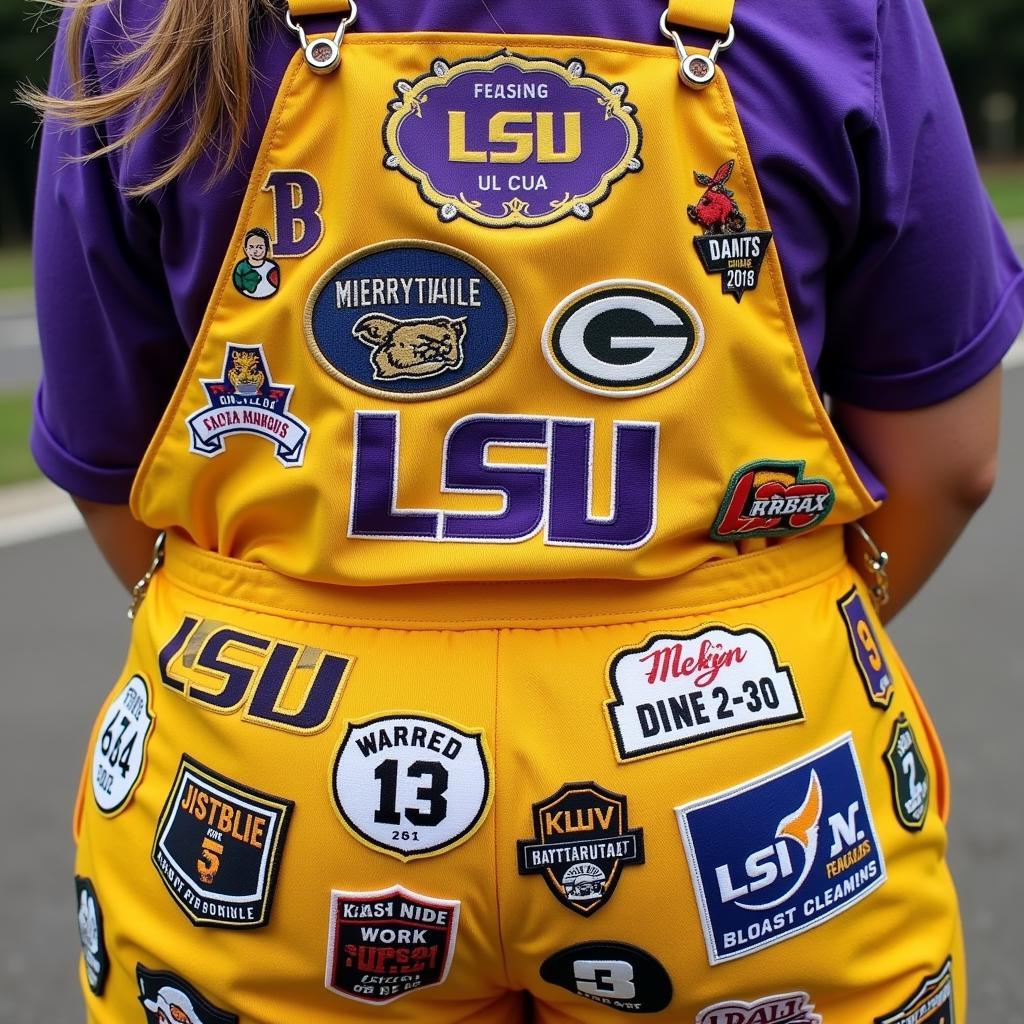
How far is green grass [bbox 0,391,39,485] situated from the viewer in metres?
5.86

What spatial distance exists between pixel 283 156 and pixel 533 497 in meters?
0.33

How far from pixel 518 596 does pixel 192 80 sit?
18.7 inches

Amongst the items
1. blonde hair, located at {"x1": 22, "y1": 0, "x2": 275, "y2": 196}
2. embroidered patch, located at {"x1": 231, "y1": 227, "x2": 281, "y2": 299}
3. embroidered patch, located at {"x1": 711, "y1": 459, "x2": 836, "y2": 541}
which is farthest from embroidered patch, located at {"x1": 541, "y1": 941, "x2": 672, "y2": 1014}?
blonde hair, located at {"x1": 22, "y1": 0, "x2": 275, "y2": 196}

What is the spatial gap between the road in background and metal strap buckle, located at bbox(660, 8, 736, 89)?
2.02 metres

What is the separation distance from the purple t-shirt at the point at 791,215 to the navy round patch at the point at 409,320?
0.36 ft

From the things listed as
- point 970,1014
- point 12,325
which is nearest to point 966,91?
point 12,325

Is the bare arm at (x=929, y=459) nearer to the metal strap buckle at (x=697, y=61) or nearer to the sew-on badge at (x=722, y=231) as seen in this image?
the sew-on badge at (x=722, y=231)

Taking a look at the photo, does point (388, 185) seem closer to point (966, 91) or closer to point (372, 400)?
point (372, 400)

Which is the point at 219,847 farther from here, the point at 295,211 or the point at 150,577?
the point at 295,211

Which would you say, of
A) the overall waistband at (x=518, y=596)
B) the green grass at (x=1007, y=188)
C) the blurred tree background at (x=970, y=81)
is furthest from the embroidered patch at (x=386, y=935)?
the blurred tree background at (x=970, y=81)

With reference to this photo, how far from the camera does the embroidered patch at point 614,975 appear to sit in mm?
1049

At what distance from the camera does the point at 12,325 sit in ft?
41.2

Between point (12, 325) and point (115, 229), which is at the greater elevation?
point (115, 229)

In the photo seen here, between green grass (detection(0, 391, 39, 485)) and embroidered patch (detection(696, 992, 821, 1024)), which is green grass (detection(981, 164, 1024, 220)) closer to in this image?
green grass (detection(0, 391, 39, 485))
